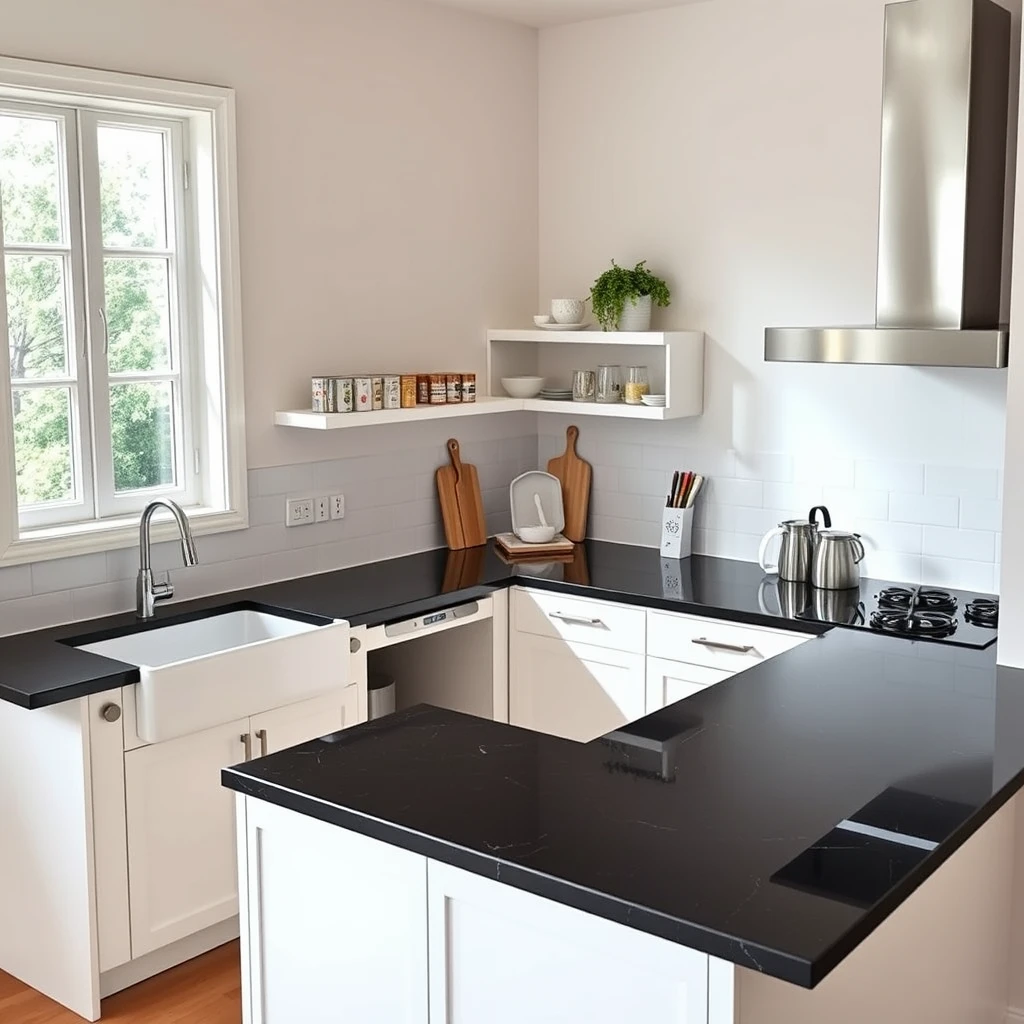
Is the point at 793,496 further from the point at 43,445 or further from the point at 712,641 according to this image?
the point at 43,445

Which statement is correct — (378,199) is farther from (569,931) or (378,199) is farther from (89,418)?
(569,931)

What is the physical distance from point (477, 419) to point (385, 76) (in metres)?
1.26

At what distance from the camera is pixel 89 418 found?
3.65 m

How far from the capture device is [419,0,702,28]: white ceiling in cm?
437

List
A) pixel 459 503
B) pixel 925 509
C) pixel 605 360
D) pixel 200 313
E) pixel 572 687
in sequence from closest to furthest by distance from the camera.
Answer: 1. pixel 200 313
2. pixel 925 509
3. pixel 572 687
4. pixel 459 503
5. pixel 605 360

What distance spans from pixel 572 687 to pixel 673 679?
395mm

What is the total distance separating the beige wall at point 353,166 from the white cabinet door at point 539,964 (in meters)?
2.26

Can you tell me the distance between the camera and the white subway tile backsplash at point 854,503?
413cm

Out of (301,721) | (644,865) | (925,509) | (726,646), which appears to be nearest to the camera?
(644,865)

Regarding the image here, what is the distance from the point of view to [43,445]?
11.7 ft

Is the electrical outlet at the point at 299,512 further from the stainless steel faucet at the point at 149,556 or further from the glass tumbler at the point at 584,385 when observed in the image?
the glass tumbler at the point at 584,385

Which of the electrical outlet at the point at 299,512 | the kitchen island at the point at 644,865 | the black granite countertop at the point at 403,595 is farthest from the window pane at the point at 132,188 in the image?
the kitchen island at the point at 644,865

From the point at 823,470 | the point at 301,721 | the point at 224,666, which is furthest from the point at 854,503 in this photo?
the point at 224,666

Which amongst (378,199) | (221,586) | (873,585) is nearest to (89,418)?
(221,586)
